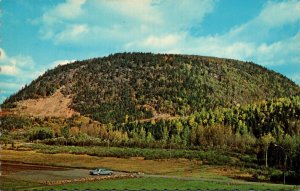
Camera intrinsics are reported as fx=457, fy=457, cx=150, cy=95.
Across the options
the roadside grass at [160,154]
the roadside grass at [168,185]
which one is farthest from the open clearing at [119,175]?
the roadside grass at [160,154]

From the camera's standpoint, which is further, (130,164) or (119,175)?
(130,164)

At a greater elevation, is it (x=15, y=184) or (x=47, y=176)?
(x=47, y=176)

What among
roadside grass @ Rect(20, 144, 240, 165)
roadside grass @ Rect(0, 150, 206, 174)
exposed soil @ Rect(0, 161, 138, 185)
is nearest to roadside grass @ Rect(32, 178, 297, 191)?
exposed soil @ Rect(0, 161, 138, 185)

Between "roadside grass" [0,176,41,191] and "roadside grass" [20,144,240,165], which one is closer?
"roadside grass" [0,176,41,191]

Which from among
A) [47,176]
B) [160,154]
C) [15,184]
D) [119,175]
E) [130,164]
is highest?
[160,154]

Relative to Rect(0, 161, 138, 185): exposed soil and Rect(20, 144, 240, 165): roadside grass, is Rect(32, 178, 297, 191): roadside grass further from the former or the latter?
Rect(20, 144, 240, 165): roadside grass

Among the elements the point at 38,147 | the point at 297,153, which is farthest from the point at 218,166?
the point at 38,147

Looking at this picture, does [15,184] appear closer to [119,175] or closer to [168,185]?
[168,185]

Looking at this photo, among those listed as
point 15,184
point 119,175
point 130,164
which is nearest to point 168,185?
point 119,175

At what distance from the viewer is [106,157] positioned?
431 feet

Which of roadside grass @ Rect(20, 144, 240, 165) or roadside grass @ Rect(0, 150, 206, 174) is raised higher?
roadside grass @ Rect(20, 144, 240, 165)

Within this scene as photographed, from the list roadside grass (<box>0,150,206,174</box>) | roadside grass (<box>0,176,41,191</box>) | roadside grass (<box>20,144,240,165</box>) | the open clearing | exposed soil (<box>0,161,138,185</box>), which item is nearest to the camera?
roadside grass (<box>0,176,41,191</box>)

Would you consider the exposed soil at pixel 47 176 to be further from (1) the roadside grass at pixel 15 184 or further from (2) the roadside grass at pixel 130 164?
(2) the roadside grass at pixel 130 164

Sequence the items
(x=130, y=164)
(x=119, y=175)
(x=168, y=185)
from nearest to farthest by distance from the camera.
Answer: (x=168, y=185)
(x=119, y=175)
(x=130, y=164)
